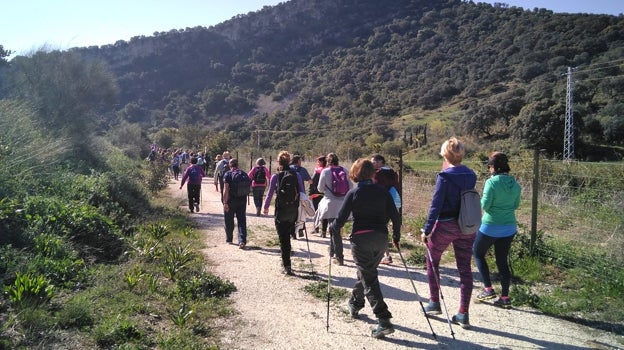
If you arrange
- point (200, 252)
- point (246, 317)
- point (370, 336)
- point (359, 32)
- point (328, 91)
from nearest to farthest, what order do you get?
point (370, 336), point (246, 317), point (200, 252), point (328, 91), point (359, 32)

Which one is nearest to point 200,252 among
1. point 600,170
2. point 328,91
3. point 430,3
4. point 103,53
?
point 600,170

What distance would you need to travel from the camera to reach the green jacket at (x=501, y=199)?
16.4 ft

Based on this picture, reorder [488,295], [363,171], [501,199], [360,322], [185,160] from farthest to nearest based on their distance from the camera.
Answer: [185,160] < [488,295] < [501,199] < [360,322] < [363,171]

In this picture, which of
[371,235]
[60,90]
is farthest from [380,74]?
[371,235]

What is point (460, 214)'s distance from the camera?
4457 millimetres

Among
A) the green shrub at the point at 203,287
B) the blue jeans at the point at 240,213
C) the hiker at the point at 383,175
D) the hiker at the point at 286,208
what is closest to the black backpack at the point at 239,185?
the blue jeans at the point at 240,213

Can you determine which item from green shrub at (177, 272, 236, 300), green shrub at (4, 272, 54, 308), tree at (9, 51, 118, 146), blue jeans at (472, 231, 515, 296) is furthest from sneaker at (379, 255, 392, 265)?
tree at (9, 51, 118, 146)

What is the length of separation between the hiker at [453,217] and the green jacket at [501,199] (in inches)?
22.3

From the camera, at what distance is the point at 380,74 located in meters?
75.8

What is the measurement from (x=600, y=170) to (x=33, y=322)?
1174cm

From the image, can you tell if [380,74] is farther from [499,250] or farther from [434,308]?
[434,308]

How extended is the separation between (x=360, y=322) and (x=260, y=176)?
6156 millimetres

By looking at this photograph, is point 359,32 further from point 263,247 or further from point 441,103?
point 263,247

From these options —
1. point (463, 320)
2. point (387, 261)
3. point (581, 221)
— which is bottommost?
point (387, 261)
